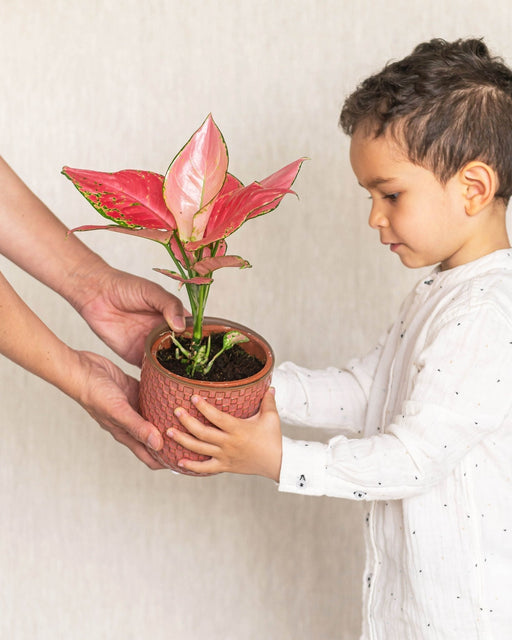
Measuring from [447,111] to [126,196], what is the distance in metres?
0.37

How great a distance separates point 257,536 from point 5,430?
1.65 feet

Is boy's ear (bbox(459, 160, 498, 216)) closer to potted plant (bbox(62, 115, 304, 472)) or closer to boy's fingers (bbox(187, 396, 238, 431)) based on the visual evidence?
potted plant (bbox(62, 115, 304, 472))

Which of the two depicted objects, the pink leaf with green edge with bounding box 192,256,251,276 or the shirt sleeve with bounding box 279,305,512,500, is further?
the shirt sleeve with bounding box 279,305,512,500

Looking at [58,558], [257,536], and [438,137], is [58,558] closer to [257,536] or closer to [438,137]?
[257,536]

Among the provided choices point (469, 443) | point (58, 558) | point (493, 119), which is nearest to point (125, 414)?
point (469, 443)

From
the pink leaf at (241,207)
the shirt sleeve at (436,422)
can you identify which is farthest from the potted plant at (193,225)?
the shirt sleeve at (436,422)

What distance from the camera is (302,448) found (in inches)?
36.3

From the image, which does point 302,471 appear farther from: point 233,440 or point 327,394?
point 327,394

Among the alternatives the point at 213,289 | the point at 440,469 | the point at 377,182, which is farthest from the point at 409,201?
the point at 213,289

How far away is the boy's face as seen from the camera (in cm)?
92

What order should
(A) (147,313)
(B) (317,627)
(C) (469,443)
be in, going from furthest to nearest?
(B) (317,627), (A) (147,313), (C) (469,443)

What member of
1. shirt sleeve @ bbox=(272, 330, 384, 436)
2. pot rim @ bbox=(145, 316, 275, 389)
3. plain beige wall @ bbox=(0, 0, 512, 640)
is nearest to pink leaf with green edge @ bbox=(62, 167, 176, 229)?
pot rim @ bbox=(145, 316, 275, 389)

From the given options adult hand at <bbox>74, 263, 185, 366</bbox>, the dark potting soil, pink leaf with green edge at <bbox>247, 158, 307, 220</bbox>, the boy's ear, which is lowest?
the dark potting soil

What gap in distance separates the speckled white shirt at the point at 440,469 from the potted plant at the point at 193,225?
0.43 ft
